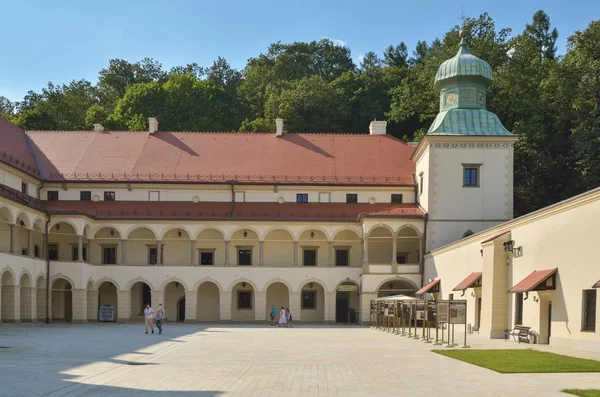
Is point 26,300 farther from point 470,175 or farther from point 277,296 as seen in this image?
point 470,175

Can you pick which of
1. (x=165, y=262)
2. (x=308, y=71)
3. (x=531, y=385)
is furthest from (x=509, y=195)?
(x=308, y=71)

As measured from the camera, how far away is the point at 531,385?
15.3 metres

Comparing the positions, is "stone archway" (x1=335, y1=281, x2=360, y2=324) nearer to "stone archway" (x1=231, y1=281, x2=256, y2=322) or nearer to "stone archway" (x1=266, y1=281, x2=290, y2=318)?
"stone archway" (x1=266, y1=281, x2=290, y2=318)

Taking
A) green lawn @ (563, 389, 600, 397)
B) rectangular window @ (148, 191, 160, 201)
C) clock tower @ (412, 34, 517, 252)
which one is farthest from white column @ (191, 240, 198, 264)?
green lawn @ (563, 389, 600, 397)

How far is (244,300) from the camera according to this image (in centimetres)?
5428

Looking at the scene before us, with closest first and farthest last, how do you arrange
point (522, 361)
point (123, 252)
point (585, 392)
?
point (585, 392) < point (522, 361) < point (123, 252)

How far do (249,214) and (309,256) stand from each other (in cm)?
496

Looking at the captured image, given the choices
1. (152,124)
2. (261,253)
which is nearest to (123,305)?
(261,253)

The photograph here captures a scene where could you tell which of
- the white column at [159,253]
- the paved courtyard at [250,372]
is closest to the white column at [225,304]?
→ the white column at [159,253]

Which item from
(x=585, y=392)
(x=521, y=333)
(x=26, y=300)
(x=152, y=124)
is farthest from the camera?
(x=152, y=124)

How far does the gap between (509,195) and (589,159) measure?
8.99 metres

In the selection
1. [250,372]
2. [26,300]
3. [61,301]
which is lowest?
[61,301]

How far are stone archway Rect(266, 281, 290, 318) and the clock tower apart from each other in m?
10.4

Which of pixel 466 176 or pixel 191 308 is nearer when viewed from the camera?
pixel 466 176
